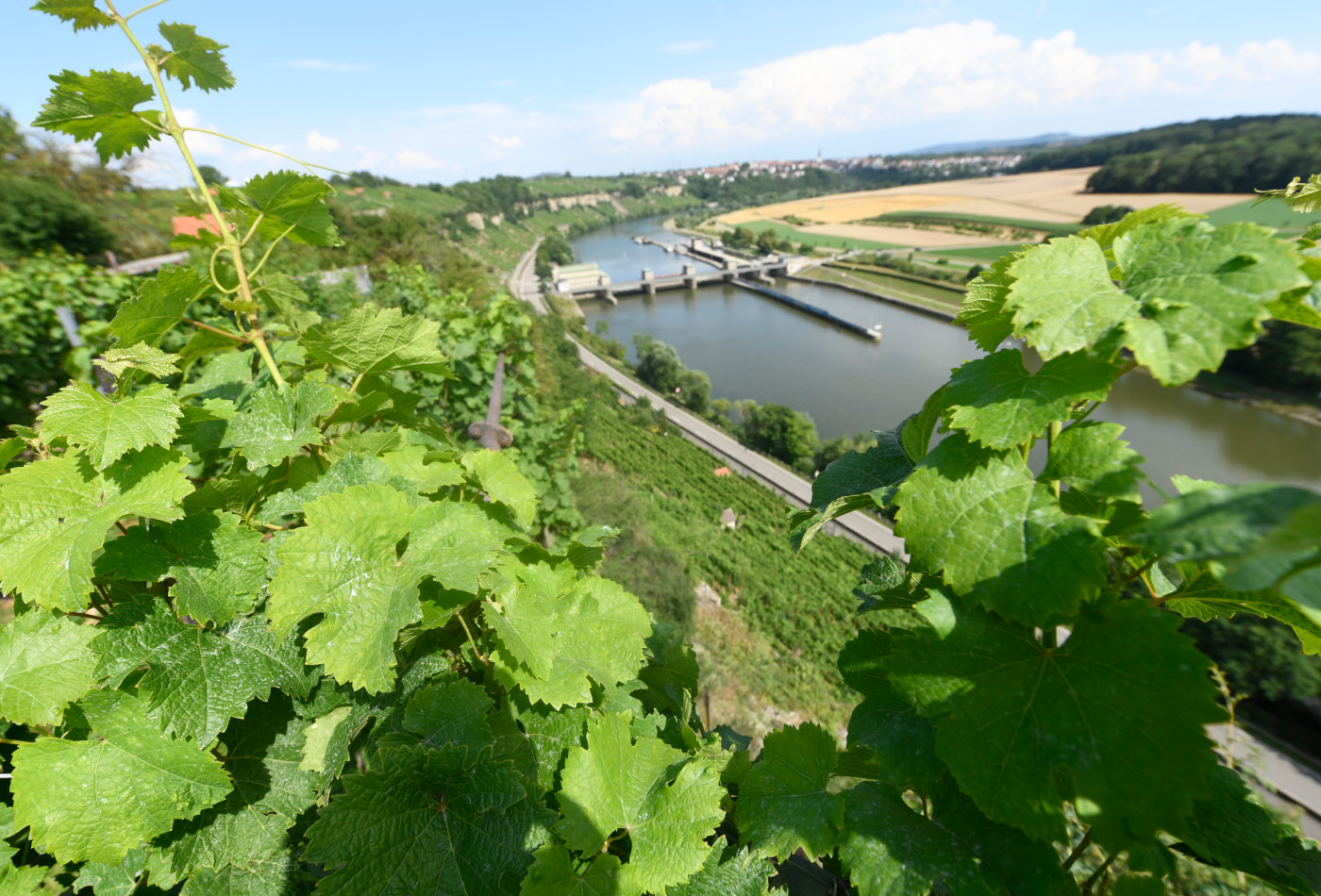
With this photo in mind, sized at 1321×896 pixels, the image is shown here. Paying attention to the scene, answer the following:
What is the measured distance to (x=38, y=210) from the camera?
12711 mm

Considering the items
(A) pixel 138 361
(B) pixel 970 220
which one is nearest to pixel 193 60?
(A) pixel 138 361

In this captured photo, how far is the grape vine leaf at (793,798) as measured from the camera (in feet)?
4.31

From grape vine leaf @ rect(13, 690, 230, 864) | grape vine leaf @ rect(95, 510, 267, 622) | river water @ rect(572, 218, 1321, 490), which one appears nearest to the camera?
grape vine leaf @ rect(13, 690, 230, 864)

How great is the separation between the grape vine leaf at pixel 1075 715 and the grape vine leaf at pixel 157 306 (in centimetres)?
234

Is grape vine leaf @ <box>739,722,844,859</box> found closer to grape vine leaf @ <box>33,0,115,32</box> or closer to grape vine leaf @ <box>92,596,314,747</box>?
grape vine leaf @ <box>92,596,314,747</box>

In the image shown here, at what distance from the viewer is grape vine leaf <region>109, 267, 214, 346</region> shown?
167 centimetres

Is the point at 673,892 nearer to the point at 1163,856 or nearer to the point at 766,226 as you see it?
the point at 1163,856

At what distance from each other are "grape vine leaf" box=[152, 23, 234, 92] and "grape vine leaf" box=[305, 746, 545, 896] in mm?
2551

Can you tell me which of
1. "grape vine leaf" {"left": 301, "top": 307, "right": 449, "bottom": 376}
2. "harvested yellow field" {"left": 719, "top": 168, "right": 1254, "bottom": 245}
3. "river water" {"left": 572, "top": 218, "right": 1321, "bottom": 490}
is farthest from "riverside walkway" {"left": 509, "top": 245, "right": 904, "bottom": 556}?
A: "harvested yellow field" {"left": 719, "top": 168, "right": 1254, "bottom": 245}

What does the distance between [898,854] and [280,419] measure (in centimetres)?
215

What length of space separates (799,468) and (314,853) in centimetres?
4059

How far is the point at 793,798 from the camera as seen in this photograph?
56.1 inches

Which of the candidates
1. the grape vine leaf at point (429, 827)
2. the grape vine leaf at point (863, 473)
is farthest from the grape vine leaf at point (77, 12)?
the grape vine leaf at point (863, 473)

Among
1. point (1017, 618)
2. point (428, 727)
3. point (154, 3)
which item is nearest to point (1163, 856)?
point (1017, 618)
